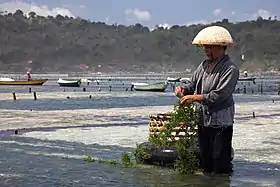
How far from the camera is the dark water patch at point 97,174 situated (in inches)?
352

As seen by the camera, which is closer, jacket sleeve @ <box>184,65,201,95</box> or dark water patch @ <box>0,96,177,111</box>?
jacket sleeve @ <box>184,65,201,95</box>

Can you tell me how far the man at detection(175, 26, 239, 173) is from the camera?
25.5 feet

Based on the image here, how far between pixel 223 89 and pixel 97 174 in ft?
10.3

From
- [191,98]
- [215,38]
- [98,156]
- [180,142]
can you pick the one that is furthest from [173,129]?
[98,156]

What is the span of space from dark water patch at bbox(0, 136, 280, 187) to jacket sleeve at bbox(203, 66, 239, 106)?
5.02 ft

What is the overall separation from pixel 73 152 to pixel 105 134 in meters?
4.35

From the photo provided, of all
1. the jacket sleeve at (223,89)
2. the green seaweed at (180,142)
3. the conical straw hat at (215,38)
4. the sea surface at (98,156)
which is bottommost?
the sea surface at (98,156)

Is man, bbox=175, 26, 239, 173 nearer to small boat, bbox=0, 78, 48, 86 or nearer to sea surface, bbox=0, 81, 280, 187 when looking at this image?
sea surface, bbox=0, 81, 280, 187

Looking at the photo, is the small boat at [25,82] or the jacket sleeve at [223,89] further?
Answer: the small boat at [25,82]

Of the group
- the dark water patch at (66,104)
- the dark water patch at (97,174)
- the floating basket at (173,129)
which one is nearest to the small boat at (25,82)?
the dark water patch at (66,104)

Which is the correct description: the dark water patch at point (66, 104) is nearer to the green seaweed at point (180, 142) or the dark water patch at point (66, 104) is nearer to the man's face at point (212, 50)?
the green seaweed at point (180, 142)

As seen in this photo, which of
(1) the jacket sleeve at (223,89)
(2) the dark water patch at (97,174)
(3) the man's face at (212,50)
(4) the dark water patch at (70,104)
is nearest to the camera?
(1) the jacket sleeve at (223,89)

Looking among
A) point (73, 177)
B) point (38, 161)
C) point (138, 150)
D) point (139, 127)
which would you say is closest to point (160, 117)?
point (138, 150)

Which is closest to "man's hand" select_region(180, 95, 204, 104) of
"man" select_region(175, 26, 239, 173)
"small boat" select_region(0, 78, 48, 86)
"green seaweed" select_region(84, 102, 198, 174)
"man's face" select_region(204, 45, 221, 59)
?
"man" select_region(175, 26, 239, 173)
